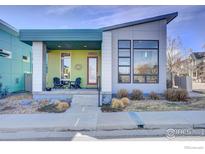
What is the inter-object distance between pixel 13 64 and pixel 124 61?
329 inches

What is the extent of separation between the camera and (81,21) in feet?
37.0

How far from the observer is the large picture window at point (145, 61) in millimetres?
13328

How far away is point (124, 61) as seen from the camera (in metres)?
13.4

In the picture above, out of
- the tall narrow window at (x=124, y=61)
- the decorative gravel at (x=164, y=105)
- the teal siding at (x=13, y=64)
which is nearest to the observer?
the decorative gravel at (x=164, y=105)

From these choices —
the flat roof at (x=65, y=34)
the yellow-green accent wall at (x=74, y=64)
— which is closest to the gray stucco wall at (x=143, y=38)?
the flat roof at (x=65, y=34)

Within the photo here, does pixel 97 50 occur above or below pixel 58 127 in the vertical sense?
above

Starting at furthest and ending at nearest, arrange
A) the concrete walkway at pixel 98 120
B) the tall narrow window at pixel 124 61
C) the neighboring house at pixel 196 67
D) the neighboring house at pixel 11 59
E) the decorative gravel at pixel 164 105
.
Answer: the neighboring house at pixel 196 67, the neighboring house at pixel 11 59, the tall narrow window at pixel 124 61, the decorative gravel at pixel 164 105, the concrete walkway at pixel 98 120

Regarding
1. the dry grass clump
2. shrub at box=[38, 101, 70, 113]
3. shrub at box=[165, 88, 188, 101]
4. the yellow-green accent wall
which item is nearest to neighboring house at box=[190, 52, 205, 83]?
shrub at box=[165, 88, 188, 101]

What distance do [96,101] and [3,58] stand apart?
24.3ft

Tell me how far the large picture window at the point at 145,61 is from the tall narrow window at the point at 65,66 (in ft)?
17.3

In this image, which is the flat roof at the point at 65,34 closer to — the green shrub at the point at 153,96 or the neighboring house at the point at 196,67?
the green shrub at the point at 153,96
